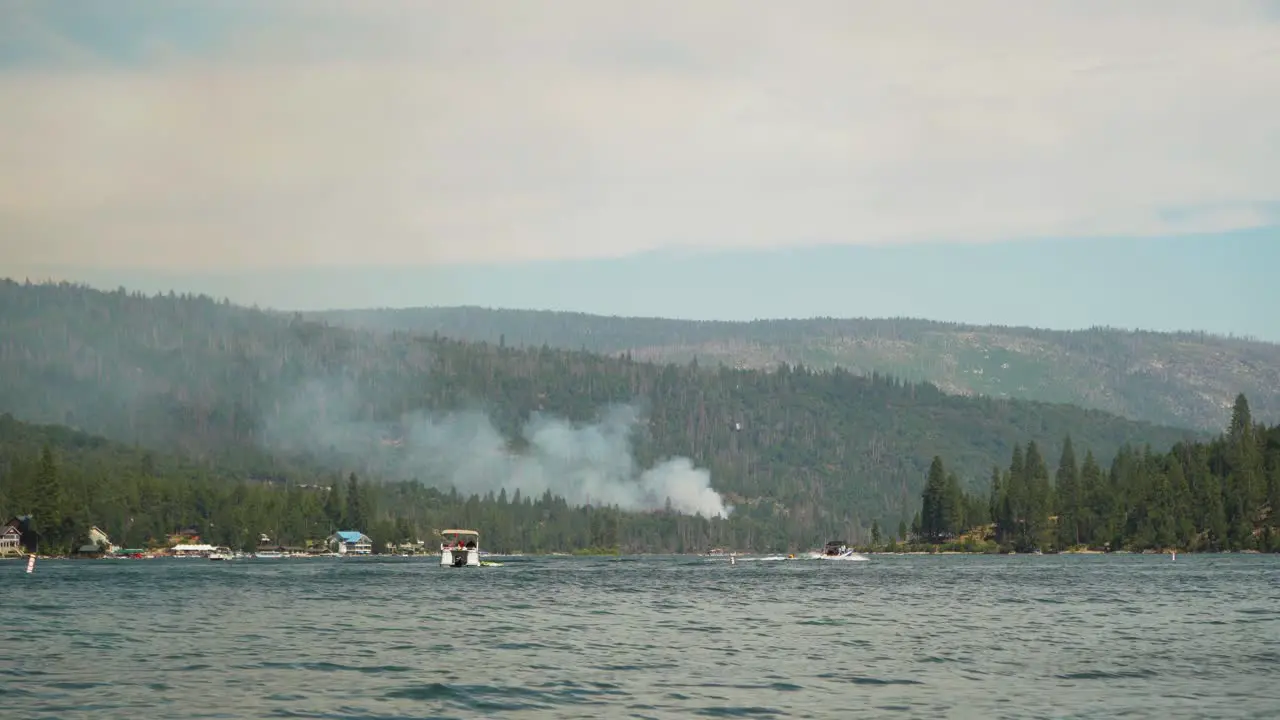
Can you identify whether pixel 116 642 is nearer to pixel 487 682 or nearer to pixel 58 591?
pixel 487 682

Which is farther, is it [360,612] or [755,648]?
[360,612]

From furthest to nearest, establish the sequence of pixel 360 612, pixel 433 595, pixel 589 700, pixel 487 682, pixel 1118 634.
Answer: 1. pixel 433 595
2. pixel 360 612
3. pixel 1118 634
4. pixel 487 682
5. pixel 589 700

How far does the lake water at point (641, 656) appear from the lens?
72.1 meters

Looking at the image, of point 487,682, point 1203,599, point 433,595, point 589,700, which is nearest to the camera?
point 589,700

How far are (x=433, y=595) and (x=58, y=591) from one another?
4003cm

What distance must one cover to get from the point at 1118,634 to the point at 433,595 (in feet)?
259

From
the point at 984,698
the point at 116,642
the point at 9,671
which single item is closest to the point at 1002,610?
the point at 984,698

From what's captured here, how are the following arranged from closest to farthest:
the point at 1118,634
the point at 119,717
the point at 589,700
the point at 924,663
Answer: the point at 119,717, the point at 589,700, the point at 924,663, the point at 1118,634

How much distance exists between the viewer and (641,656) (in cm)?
9350

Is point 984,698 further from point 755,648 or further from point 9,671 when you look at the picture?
point 9,671

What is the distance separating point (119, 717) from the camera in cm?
6712

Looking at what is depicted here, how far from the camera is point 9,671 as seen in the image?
82938mm

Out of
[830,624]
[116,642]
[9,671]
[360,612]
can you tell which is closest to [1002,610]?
[830,624]

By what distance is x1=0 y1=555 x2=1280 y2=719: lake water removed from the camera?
2837 inches
